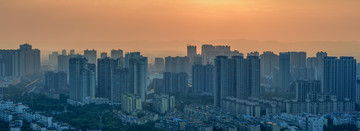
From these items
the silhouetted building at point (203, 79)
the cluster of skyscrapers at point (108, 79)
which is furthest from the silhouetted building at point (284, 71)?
the cluster of skyscrapers at point (108, 79)

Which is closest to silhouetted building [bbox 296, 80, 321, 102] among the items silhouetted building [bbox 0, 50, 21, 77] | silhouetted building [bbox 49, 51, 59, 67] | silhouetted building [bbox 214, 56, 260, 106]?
silhouetted building [bbox 214, 56, 260, 106]

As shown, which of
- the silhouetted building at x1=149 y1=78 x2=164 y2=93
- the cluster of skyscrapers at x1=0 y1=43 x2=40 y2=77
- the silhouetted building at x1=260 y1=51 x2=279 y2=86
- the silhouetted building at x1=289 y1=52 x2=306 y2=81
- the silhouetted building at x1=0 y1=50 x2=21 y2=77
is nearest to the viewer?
the silhouetted building at x1=149 y1=78 x2=164 y2=93

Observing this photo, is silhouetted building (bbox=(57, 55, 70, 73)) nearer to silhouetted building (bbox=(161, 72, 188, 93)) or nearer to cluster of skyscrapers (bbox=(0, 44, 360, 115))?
cluster of skyscrapers (bbox=(0, 44, 360, 115))

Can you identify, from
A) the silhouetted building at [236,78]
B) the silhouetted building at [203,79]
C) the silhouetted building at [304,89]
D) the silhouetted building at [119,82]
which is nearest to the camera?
the silhouetted building at [304,89]

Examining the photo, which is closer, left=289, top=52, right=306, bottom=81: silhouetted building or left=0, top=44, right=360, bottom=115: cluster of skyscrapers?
left=0, top=44, right=360, bottom=115: cluster of skyscrapers

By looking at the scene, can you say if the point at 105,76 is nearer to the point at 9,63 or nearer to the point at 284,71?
the point at 284,71

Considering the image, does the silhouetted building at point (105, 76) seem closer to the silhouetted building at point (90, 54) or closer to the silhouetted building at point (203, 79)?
the silhouetted building at point (203, 79)
